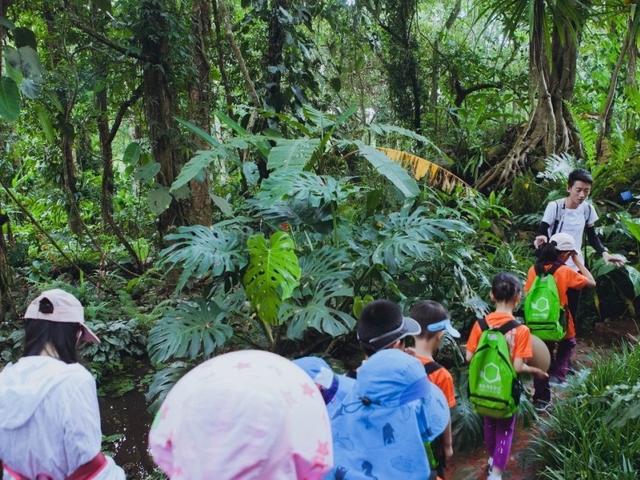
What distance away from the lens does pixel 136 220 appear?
8.85 metres

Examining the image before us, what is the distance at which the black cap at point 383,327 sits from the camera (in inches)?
82.1

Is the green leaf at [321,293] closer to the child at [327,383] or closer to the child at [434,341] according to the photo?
the child at [434,341]

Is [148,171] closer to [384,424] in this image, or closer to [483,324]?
[483,324]

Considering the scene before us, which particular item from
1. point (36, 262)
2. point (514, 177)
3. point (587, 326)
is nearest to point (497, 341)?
point (587, 326)

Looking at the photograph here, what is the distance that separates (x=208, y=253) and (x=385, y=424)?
2.26 metres

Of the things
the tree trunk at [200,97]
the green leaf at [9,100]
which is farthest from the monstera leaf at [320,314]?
the tree trunk at [200,97]

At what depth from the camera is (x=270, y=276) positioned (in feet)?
11.3

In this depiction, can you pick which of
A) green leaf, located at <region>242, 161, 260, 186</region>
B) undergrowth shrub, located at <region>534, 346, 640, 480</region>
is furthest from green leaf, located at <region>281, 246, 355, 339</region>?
undergrowth shrub, located at <region>534, 346, 640, 480</region>

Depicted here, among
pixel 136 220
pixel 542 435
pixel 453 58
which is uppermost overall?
pixel 453 58

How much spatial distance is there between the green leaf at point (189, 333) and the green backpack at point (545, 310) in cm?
197

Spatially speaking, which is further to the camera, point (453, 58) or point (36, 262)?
point (453, 58)

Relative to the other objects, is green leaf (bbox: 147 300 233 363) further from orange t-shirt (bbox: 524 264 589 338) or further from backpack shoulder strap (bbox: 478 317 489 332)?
orange t-shirt (bbox: 524 264 589 338)

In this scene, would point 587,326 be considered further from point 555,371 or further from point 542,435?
point 542,435

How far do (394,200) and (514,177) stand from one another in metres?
2.68
